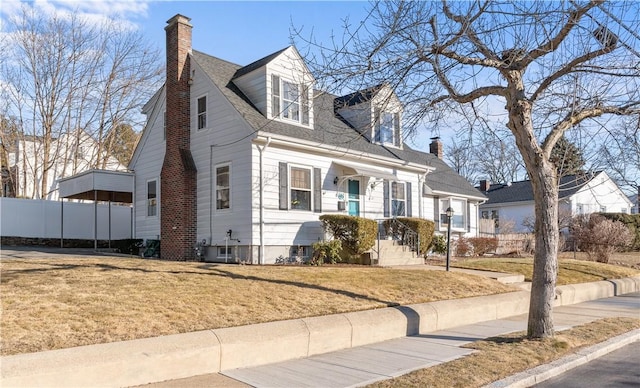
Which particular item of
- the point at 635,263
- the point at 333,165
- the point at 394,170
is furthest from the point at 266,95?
the point at 635,263

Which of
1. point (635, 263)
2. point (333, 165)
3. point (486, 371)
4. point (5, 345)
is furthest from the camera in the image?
point (635, 263)

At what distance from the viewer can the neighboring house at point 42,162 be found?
30.5 m

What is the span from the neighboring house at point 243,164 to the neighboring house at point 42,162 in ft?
46.5

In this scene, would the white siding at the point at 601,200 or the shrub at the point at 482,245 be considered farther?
the white siding at the point at 601,200

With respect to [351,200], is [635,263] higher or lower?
lower

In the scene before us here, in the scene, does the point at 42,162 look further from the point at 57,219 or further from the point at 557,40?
the point at 557,40

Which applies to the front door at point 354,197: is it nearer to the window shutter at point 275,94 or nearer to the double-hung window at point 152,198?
the window shutter at point 275,94

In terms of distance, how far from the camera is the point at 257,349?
22.5ft

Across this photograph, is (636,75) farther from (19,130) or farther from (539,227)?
(19,130)

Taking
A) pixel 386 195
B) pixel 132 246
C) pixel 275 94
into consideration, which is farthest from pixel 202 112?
pixel 386 195

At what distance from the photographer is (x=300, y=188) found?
55.5ft

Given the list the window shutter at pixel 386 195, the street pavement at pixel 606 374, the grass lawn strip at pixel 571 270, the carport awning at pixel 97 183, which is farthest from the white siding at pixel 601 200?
the street pavement at pixel 606 374

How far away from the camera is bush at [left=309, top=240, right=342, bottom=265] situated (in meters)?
15.7

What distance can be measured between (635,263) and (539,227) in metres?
18.4
